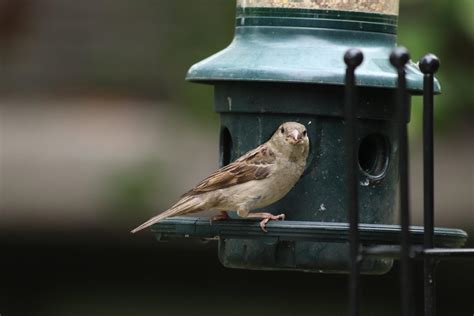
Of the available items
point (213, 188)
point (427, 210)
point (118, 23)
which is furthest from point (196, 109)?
point (427, 210)

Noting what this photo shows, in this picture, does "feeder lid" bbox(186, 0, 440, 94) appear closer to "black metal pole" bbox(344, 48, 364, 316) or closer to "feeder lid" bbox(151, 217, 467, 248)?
"feeder lid" bbox(151, 217, 467, 248)

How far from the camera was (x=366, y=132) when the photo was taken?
6578 mm

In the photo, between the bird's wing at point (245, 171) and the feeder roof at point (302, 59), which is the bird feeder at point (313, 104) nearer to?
the feeder roof at point (302, 59)

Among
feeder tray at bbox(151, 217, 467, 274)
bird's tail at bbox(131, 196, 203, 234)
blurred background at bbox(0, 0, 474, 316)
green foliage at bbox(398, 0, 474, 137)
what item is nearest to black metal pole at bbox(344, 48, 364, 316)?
feeder tray at bbox(151, 217, 467, 274)

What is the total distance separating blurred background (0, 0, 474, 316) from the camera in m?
10.9

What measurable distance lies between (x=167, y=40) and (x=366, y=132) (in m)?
2.76

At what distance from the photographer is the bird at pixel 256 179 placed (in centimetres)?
638

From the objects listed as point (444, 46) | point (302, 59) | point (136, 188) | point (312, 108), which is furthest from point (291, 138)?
point (136, 188)

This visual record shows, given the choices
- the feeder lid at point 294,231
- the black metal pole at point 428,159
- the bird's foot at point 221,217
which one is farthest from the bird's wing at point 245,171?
the black metal pole at point 428,159

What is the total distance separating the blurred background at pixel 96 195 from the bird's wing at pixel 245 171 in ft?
12.3

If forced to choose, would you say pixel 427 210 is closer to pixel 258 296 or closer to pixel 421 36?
pixel 421 36

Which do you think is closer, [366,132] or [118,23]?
[366,132]

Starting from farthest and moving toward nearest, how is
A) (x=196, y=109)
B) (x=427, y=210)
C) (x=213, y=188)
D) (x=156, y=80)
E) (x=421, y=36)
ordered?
(x=156, y=80) → (x=196, y=109) → (x=421, y=36) → (x=213, y=188) → (x=427, y=210)

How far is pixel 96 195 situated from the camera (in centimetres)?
1029
